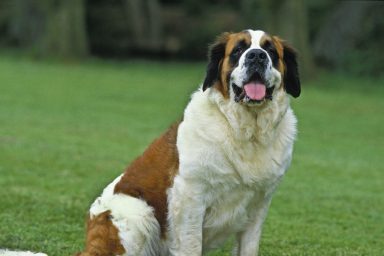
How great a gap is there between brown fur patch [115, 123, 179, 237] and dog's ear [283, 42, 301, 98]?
967mm

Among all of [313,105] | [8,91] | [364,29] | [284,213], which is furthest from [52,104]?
[364,29]

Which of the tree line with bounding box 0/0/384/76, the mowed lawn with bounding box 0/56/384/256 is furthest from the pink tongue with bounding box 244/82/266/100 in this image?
the tree line with bounding box 0/0/384/76

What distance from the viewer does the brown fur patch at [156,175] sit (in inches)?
271

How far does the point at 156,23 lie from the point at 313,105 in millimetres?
17393

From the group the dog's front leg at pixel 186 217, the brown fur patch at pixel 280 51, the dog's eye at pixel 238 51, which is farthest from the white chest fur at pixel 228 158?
Result: the dog's eye at pixel 238 51

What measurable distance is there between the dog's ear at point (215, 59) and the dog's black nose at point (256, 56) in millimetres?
391

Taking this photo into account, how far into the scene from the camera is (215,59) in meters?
7.00

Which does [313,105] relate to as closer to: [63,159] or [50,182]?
[63,159]

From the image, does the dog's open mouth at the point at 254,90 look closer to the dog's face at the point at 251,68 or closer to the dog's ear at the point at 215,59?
the dog's face at the point at 251,68

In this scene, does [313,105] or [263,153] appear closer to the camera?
[263,153]

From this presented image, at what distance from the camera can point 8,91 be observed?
2439cm

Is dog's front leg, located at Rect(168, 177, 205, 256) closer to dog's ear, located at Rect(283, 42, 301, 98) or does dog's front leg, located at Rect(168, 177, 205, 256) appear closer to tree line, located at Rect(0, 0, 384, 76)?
dog's ear, located at Rect(283, 42, 301, 98)

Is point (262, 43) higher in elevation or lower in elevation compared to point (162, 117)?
higher

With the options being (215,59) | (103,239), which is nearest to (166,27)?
(215,59)
